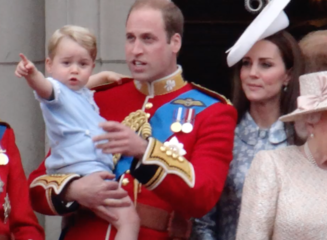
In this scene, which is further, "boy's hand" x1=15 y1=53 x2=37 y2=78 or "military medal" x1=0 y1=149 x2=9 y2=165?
"military medal" x1=0 y1=149 x2=9 y2=165

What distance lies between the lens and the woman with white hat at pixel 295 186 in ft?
11.4

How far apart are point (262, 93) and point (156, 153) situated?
758 millimetres

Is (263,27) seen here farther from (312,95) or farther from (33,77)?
(33,77)

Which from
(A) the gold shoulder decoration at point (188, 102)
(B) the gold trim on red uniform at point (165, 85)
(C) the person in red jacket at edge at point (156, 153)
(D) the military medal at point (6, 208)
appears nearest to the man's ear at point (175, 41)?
(C) the person in red jacket at edge at point (156, 153)

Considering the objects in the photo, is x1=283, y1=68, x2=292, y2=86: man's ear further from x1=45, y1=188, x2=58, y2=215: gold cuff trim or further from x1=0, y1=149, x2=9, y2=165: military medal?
x1=0, y1=149, x2=9, y2=165: military medal

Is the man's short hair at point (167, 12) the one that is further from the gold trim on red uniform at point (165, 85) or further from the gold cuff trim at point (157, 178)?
the gold cuff trim at point (157, 178)

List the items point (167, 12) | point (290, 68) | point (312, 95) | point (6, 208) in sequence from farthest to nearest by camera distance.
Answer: point (290, 68) → point (167, 12) → point (6, 208) → point (312, 95)

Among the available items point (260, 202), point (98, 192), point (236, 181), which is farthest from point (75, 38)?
point (260, 202)

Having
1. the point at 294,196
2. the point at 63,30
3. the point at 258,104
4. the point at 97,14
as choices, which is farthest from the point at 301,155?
the point at 97,14

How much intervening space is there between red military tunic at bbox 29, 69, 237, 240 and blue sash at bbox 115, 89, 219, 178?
2 cm

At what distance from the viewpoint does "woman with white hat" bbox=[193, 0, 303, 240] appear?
404 centimetres

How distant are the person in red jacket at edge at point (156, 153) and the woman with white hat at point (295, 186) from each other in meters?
0.20

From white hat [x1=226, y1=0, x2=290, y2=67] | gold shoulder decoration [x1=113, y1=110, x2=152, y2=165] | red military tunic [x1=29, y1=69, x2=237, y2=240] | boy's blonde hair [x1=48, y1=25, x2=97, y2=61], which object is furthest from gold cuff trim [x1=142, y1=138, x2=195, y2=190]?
white hat [x1=226, y1=0, x2=290, y2=67]

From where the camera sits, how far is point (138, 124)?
395 cm
